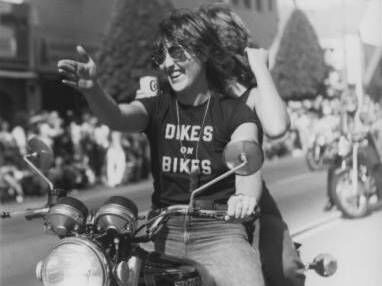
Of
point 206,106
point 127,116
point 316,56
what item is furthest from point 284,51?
point 127,116

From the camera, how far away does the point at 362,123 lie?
3275mm

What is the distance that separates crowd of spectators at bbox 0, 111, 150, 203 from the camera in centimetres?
366

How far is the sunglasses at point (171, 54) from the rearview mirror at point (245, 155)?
1.80ft

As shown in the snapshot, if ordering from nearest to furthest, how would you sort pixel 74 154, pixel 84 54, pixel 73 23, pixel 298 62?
pixel 84 54, pixel 73 23, pixel 298 62, pixel 74 154

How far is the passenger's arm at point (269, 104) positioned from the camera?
2.44m

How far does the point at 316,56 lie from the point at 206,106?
928mm

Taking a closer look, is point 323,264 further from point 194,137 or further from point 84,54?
point 84,54

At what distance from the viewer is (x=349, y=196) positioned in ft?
11.0

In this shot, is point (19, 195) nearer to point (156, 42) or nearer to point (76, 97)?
point (76, 97)

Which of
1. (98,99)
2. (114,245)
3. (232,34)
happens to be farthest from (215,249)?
(232,34)

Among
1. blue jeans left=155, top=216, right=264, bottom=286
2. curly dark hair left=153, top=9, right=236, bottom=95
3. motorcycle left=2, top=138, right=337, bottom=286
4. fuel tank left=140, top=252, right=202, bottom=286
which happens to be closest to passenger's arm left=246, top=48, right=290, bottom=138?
curly dark hair left=153, top=9, right=236, bottom=95

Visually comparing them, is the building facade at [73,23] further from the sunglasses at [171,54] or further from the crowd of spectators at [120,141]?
the sunglasses at [171,54]

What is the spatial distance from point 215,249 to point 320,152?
116cm

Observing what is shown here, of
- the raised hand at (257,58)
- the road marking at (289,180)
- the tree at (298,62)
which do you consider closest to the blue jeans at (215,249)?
the raised hand at (257,58)
